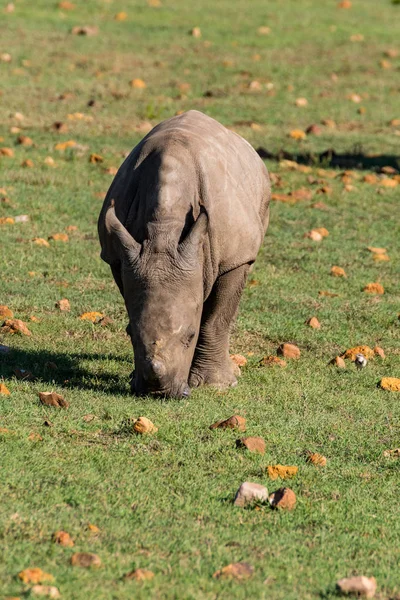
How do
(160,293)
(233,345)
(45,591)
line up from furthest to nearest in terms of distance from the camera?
(233,345) < (160,293) < (45,591)

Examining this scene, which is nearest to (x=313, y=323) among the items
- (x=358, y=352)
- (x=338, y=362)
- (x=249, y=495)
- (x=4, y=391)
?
(x=358, y=352)

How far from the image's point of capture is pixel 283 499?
609 centimetres

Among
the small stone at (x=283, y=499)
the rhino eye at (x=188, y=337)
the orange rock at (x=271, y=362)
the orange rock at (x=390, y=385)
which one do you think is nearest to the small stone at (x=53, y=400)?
the rhino eye at (x=188, y=337)

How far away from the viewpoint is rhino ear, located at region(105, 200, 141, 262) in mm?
7191

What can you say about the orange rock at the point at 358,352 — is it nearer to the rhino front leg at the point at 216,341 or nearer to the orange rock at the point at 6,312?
the rhino front leg at the point at 216,341

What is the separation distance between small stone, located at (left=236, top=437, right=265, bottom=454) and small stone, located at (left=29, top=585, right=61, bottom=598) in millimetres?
2189

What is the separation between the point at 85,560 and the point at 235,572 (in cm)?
69

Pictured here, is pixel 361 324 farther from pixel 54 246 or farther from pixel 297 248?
pixel 54 246

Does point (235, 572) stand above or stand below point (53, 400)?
above

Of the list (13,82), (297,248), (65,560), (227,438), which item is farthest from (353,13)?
(65,560)

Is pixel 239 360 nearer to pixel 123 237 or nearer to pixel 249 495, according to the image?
pixel 123 237

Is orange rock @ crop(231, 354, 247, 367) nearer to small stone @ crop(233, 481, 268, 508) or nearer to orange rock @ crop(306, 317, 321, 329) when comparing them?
orange rock @ crop(306, 317, 321, 329)

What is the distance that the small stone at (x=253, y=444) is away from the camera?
689 cm

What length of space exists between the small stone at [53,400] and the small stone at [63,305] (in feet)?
8.29
